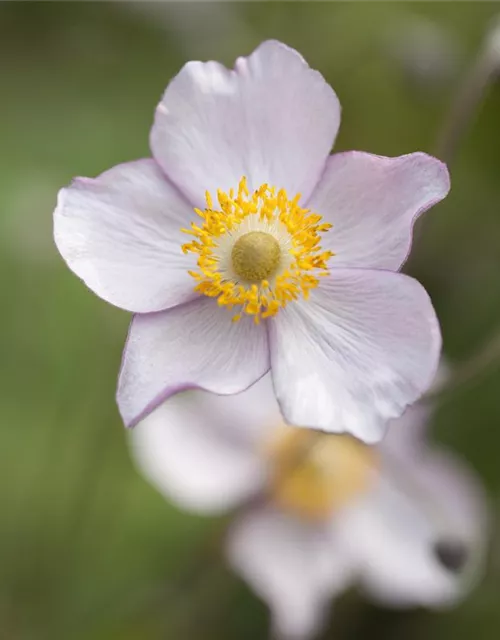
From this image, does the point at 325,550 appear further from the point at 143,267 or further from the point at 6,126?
the point at 6,126

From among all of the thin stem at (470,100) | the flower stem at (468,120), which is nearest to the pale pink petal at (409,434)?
the flower stem at (468,120)

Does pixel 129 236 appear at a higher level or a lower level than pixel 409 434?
higher

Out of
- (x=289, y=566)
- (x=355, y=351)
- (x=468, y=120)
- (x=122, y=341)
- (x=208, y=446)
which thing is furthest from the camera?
(x=122, y=341)

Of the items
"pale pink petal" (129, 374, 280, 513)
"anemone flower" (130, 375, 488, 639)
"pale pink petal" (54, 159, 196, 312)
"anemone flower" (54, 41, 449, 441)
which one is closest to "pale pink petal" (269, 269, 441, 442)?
"anemone flower" (54, 41, 449, 441)

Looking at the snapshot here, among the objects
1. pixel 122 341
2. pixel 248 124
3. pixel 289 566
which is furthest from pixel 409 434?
pixel 248 124

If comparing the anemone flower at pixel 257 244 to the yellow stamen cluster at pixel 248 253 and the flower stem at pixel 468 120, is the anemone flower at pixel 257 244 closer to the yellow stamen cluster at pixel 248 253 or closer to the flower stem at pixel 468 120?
the yellow stamen cluster at pixel 248 253

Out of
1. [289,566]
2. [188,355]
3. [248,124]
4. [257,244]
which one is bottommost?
[289,566]

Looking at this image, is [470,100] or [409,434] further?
[409,434]

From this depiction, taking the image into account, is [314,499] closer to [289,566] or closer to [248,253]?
[289,566]
